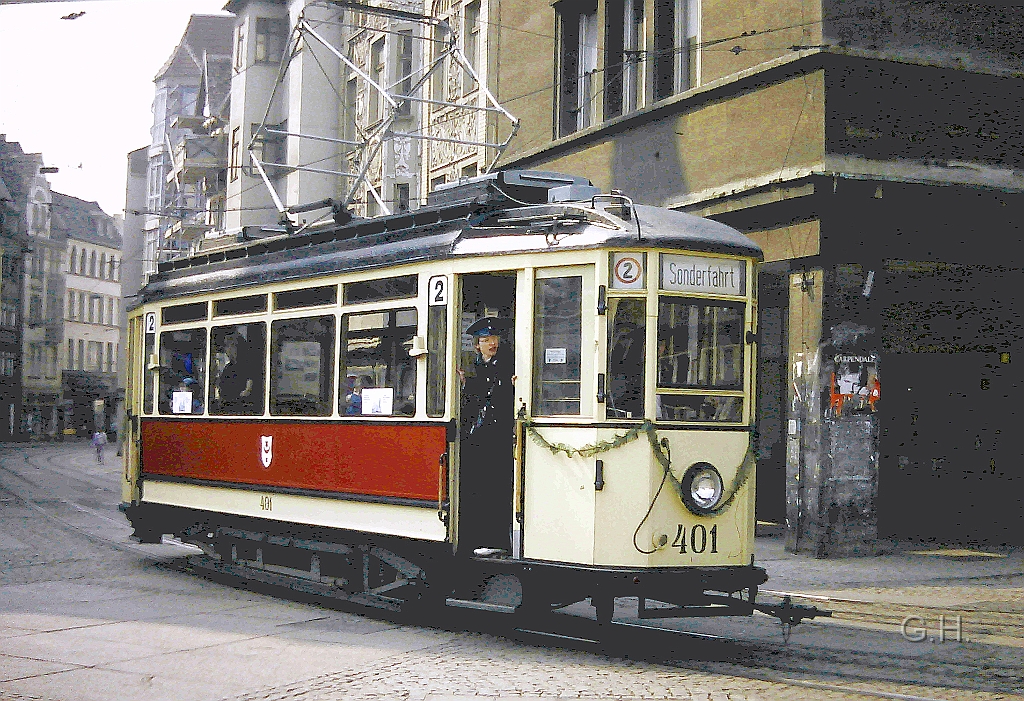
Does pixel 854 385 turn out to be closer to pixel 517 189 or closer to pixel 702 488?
pixel 517 189

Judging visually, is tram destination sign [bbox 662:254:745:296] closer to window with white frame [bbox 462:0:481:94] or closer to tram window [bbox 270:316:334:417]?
tram window [bbox 270:316:334:417]

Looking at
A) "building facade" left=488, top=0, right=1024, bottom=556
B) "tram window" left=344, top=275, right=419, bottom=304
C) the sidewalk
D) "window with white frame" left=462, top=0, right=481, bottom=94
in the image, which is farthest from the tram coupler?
"window with white frame" left=462, top=0, right=481, bottom=94

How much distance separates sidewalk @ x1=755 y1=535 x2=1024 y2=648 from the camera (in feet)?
35.8

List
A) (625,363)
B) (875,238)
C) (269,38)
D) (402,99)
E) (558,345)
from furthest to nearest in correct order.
A: 1. (269,38)
2. (402,99)
3. (875,238)
4. (558,345)
5. (625,363)

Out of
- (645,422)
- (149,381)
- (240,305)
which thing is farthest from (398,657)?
(149,381)

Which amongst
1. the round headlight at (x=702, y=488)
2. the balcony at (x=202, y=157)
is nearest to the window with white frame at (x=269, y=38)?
the balcony at (x=202, y=157)

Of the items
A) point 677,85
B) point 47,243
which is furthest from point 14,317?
point 677,85

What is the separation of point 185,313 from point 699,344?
22.4 ft

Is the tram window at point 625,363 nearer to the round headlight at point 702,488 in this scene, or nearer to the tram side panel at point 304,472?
the round headlight at point 702,488

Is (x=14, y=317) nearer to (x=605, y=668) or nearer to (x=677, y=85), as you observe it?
(x=677, y=85)

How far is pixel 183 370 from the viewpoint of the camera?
14.3 meters

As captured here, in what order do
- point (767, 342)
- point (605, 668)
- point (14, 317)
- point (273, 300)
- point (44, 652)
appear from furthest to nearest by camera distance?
point (14, 317)
point (767, 342)
point (273, 300)
point (44, 652)
point (605, 668)

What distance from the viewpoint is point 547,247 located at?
9633 millimetres

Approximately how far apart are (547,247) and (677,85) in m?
10.1
